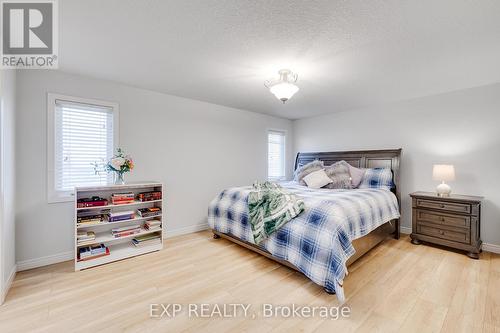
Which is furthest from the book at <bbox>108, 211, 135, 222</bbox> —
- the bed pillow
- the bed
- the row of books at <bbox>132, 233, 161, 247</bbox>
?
the bed pillow

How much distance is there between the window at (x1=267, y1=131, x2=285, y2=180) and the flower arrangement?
10.4 feet

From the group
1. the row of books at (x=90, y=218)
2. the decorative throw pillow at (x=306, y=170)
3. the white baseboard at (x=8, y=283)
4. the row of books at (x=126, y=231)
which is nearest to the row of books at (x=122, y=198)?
the row of books at (x=90, y=218)

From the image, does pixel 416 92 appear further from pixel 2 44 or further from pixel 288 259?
pixel 2 44

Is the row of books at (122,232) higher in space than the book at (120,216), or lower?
lower

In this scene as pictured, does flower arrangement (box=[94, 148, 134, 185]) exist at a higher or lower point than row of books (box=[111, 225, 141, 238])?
higher

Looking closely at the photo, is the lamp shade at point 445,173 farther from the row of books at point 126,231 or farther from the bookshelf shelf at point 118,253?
the row of books at point 126,231

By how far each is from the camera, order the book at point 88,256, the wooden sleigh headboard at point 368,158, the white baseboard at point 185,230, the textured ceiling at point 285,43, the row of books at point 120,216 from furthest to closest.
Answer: the wooden sleigh headboard at point 368,158, the white baseboard at point 185,230, the row of books at point 120,216, the book at point 88,256, the textured ceiling at point 285,43

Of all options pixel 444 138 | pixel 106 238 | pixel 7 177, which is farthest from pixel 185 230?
pixel 444 138

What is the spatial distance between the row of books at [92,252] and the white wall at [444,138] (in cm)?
464

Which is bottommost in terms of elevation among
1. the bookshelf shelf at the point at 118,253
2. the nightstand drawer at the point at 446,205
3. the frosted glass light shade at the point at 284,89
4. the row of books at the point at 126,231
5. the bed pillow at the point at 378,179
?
the bookshelf shelf at the point at 118,253

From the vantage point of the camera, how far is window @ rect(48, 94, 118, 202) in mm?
2682

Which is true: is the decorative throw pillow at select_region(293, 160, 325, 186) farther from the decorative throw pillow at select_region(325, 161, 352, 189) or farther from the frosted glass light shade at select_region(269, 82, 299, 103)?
the frosted glass light shade at select_region(269, 82, 299, 103)

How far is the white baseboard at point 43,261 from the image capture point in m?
2.50

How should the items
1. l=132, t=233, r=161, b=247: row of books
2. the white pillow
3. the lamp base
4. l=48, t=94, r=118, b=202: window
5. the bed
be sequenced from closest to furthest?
1. the bed
2. l=48, t=94, r=118, b=202: window
3. l=132, t=233, r=161, b=247: row of books
4. the lamp base
5. the white pillow
